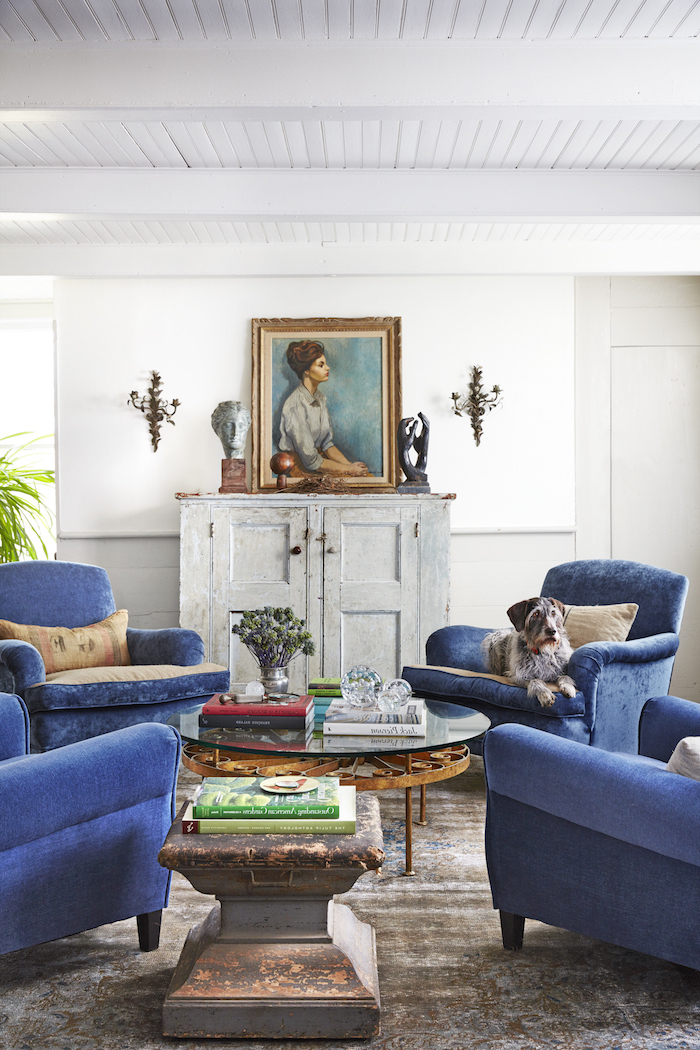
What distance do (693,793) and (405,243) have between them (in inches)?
155

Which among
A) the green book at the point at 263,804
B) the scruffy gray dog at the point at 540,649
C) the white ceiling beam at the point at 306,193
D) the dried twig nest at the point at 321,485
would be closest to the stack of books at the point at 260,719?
the green book at the point at 263,804

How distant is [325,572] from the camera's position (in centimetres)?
452

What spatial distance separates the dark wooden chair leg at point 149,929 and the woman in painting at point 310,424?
323 centimetres

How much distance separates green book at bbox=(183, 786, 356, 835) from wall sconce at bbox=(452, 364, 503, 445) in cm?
360

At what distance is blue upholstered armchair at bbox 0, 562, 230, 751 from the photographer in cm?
324

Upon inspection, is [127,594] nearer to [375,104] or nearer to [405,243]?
[405,243]

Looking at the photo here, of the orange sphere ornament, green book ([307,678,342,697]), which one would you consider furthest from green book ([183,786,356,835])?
the orange sphere ornament

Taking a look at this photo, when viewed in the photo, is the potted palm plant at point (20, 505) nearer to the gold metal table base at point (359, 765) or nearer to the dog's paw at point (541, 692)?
the gold metal table base at point (359, 765)

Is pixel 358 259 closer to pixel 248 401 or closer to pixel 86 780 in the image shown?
pixel 248 401

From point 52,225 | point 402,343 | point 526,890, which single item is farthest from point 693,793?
point 52,225

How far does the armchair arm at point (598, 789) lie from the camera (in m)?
1.62

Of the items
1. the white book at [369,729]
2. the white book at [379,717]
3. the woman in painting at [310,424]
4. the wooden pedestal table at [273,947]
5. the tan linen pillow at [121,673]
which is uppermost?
the woman in painting at [310,424]

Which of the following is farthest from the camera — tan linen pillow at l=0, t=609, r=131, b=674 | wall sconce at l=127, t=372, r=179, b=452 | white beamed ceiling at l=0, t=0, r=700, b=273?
wall sconce at l=127, t=372, r=179, b=452

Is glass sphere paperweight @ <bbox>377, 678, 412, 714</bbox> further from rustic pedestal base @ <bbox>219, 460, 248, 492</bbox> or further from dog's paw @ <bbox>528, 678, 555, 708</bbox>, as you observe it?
rustic pedestal base @ <bbox>219, 460, 248, 492</bbox>
